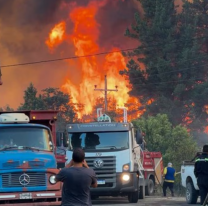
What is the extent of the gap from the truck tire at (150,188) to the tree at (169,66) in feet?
131

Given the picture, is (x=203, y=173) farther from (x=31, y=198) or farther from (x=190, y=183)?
(x=190, y=183)

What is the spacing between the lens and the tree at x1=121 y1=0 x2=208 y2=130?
73000 mm

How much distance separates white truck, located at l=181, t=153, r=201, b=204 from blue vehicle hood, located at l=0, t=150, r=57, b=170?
25.8 feet

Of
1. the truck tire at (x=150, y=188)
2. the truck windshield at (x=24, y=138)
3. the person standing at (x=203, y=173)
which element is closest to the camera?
the truck windshield at (x=24, y=138)

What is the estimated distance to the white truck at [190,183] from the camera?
22862 millimetres

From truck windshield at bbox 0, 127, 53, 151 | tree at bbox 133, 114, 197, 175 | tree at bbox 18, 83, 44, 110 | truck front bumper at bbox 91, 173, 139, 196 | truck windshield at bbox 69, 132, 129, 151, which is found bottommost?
truck front bumper at bbox 91, 173, 139, 196

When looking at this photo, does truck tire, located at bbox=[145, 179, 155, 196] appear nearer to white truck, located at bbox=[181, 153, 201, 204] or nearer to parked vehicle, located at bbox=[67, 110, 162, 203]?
white truck, located at bbox=[181, 153, 201, 204]

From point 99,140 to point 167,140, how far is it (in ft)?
101

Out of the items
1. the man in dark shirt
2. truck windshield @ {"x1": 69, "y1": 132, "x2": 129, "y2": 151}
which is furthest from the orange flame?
the man in dark shirt

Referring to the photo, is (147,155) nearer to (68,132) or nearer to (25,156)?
(68,132)

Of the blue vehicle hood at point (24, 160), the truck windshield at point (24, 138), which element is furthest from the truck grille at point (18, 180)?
the truck windshield at point (24, 138)

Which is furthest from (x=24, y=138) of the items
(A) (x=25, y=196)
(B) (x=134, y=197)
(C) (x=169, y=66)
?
(C) (x=169, y=66)

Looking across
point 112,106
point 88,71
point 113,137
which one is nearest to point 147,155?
point 113,137

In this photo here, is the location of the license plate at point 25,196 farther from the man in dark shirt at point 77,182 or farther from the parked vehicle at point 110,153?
the parked vehicle at point 110,153
